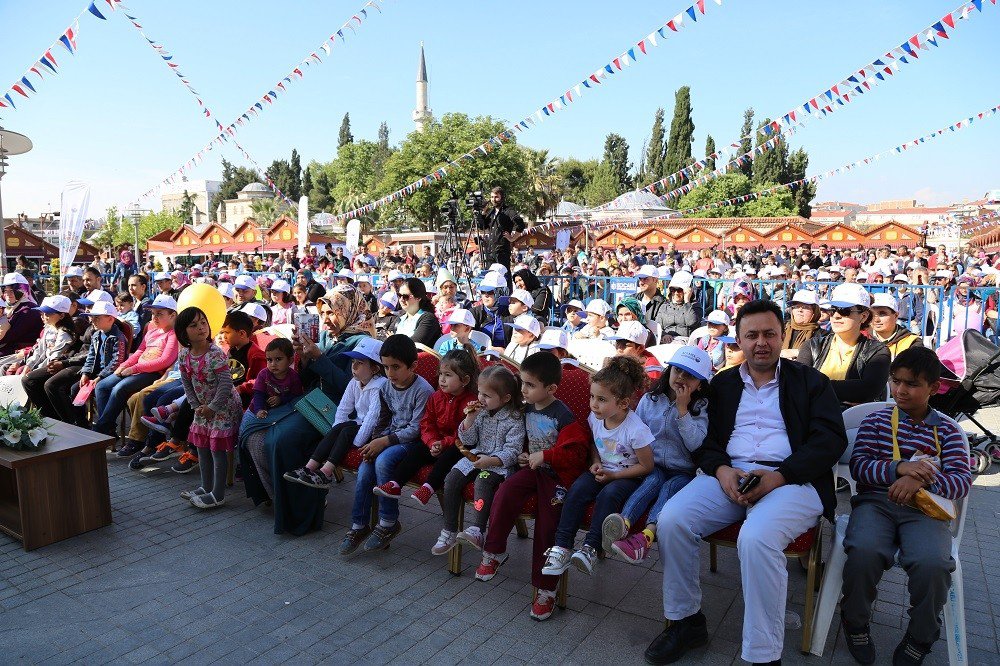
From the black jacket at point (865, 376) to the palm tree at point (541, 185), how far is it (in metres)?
47.3

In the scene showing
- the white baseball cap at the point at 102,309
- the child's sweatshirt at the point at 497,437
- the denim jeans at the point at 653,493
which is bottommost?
the denim jeans at the point at 653,493

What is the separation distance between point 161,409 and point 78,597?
7.13ft

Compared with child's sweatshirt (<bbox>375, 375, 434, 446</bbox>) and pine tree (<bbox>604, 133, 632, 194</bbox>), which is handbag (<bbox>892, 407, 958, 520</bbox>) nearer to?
child's sweatshirt (<bbox>375, 375, 434, 446</bbox>)

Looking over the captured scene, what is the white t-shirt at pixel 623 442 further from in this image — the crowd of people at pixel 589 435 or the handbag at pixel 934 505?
the handbag at pixel 934 505

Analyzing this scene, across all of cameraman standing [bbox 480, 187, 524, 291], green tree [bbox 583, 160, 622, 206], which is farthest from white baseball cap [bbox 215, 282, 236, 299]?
green tree [bbox 583, 160, 622, 206]

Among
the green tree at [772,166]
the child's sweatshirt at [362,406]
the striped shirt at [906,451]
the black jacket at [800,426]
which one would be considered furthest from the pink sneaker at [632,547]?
the green tree at [772,166]

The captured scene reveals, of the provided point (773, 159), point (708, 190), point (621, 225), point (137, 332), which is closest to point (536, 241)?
point (621, 225)

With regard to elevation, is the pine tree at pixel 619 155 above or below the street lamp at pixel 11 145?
above

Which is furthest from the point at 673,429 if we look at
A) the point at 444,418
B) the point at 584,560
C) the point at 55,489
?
the point at 55,489

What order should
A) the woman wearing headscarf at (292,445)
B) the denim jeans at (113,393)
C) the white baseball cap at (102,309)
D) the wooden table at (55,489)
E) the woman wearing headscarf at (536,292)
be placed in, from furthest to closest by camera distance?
1. the woman wearing headscarf at (536,292)
2. the white baseball cap at (102,309)
3. the denim jeans at (113,393)
4. the woman wearing headscarf at (292,445)
5. the wooden table at (55,489)

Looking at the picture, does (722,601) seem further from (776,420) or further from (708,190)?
(708,190)

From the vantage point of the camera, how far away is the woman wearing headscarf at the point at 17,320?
8.45 m

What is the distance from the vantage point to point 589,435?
11.7 feet

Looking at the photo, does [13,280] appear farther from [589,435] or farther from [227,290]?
[589,435]
